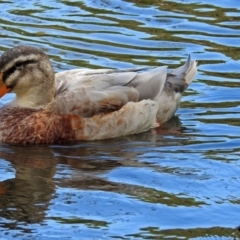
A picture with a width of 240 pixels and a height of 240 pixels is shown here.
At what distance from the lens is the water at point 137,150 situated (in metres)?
9.06

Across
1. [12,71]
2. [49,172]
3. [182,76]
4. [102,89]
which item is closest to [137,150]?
[102,89]

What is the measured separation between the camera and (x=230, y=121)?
12211 millimetres

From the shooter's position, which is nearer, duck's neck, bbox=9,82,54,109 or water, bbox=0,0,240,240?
water, bbox=0,0,240,240

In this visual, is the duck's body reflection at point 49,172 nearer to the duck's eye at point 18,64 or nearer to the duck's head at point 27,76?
the duck's head at point 27,76

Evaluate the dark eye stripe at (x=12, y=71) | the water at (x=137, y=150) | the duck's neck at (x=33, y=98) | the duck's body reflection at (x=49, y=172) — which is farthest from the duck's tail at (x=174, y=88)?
the dark eye stripe at (x=12, y=71)

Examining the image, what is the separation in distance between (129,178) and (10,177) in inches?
43.7

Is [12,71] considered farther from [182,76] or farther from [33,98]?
[182,76]

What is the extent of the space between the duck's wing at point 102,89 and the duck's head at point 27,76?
0.17 m

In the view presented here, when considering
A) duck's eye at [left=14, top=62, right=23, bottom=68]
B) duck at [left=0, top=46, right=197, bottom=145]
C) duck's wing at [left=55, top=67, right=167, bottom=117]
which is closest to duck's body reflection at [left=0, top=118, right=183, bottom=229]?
duck at [left=0, top=46, right=197, bottom=145]

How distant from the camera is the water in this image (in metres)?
9.06

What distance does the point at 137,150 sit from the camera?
11.5 m

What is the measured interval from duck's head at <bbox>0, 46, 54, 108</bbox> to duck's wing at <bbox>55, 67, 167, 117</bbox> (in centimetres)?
17

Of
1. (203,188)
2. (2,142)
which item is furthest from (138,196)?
(2,142)

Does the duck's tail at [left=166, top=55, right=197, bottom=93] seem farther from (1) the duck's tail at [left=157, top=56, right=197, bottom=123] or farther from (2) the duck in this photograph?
(2) the duck
